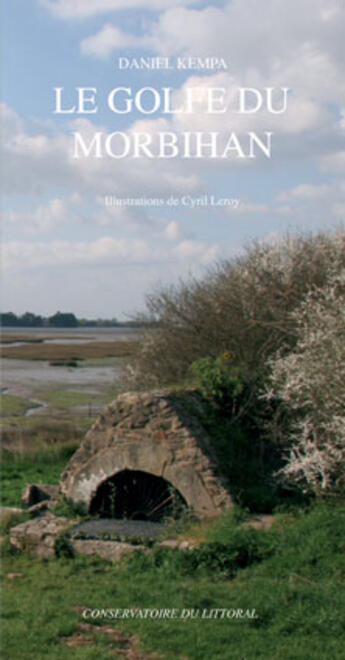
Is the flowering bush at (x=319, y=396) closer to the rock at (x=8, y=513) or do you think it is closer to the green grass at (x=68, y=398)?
the rock at (x=8, y=513)

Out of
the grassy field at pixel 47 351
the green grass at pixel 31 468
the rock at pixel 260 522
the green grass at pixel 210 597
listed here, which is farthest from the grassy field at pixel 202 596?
the grassy field at pixel 47 351

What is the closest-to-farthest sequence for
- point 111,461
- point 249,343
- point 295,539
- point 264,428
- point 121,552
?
point 295,539
point 121,552
point 111,461
point 264,428
point 249,343

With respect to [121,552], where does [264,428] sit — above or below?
above

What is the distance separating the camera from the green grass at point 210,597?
6.54m

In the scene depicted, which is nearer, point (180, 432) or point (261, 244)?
point (180, 432)

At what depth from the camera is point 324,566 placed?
8.37m

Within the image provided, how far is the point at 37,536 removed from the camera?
34.9 feet

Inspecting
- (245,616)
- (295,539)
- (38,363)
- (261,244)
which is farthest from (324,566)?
(38,363)

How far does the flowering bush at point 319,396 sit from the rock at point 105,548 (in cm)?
263

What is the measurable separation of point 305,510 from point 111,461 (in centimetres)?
299

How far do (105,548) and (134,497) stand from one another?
2168mm

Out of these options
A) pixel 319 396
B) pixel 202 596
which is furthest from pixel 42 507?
pixel 202 596

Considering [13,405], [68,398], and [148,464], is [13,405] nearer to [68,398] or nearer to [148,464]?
[68,398]

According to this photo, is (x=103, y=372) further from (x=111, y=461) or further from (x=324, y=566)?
(x=324, y=566)
